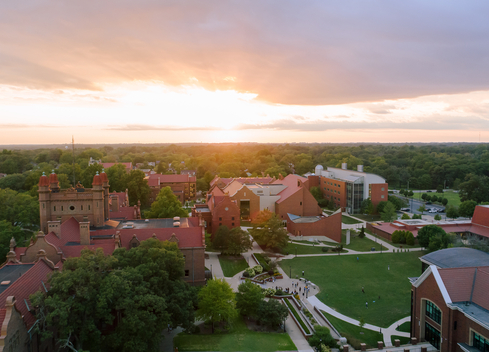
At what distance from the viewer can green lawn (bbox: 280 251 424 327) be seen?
37594mm

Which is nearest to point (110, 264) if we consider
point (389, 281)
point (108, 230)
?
point (108, 230)

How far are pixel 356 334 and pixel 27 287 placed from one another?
2916cm

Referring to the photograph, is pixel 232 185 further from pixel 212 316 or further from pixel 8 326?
pixel 8 326

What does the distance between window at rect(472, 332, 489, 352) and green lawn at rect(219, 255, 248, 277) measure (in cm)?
2870

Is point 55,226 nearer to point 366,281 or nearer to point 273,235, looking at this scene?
point 273,235

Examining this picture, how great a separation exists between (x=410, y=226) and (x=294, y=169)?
300 ft

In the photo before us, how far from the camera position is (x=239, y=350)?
2852 centimetres

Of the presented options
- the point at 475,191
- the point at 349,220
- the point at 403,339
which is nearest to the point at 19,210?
the point at 403,339

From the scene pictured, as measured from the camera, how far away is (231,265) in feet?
166

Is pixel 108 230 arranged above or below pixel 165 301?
above

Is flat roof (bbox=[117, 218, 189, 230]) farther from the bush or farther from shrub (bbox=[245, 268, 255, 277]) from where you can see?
the bush

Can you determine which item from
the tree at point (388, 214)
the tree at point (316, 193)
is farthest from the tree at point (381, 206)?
the tree at point (316, 193)

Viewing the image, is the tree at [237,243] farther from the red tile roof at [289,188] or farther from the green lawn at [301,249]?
the red tile roof at [289,188]

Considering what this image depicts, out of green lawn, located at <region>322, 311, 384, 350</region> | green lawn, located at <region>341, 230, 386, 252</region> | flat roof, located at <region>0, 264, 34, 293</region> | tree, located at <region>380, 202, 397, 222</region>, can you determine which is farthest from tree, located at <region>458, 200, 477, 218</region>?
flat roof, located at <region>0, 264, 34, 293</region>
